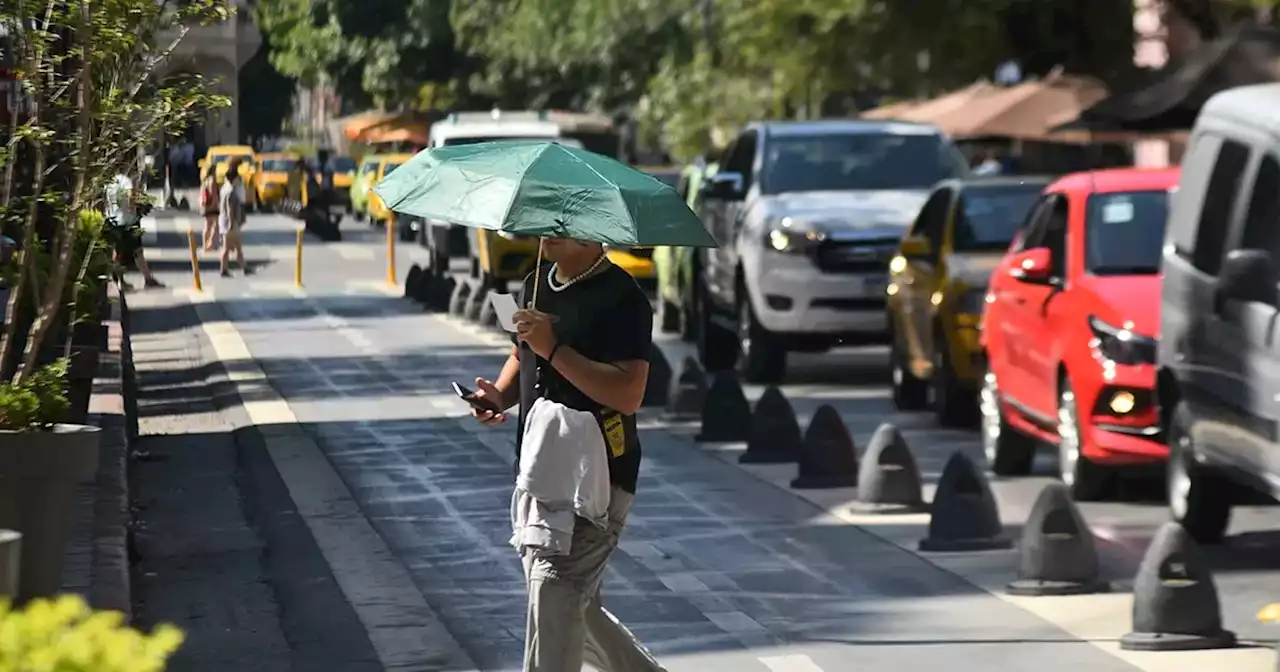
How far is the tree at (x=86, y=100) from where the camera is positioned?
10.7 meters

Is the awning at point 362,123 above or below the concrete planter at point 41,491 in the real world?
below

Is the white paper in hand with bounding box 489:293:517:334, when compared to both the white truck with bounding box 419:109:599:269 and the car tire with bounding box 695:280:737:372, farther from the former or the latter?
the white truck with bounding box 419:109:599:269

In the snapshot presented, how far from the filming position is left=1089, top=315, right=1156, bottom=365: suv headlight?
12.6m

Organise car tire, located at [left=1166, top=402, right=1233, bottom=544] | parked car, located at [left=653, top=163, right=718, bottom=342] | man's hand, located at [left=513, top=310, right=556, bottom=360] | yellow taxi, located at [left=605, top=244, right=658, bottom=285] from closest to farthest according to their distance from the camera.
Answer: man's hand, located at [left=513, top=310, right=556, bottom=360] → car tire, located at [left=1166, top=402, right=1233, bottom=544] → parked car, located at [left=653, top=163, right=718, bottom=342] → yellow taxi, located at [left=605, top=244, right=658, bottom=285]

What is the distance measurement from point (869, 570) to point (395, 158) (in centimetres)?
4593

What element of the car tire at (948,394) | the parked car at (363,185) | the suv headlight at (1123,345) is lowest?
the parked car at (363,185)

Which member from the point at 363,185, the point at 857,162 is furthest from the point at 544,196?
the point at 363,185

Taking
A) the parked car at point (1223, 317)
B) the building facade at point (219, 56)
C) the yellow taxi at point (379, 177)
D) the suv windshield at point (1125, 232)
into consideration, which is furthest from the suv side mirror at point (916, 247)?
the yellow taxi at point (379, 177)

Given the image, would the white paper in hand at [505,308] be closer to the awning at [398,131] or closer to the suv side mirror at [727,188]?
the suv side mirror at [727,188]

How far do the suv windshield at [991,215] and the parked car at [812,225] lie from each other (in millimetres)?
1845

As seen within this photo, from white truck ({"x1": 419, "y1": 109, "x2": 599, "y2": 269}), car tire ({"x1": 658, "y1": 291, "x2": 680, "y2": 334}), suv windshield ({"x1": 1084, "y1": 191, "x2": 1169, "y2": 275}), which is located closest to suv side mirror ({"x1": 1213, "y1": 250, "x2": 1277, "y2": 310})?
suv windshield ({"x1": 1084, "y1": 191, "x2": 1169, "y2": 275})

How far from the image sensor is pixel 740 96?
54875mm

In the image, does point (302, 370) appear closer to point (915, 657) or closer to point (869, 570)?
point (869, 570)

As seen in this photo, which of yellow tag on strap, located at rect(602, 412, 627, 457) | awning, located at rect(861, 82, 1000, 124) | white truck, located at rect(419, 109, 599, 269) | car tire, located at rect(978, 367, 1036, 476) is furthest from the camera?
awning, located at rect(861, 82, 1000, 124)
